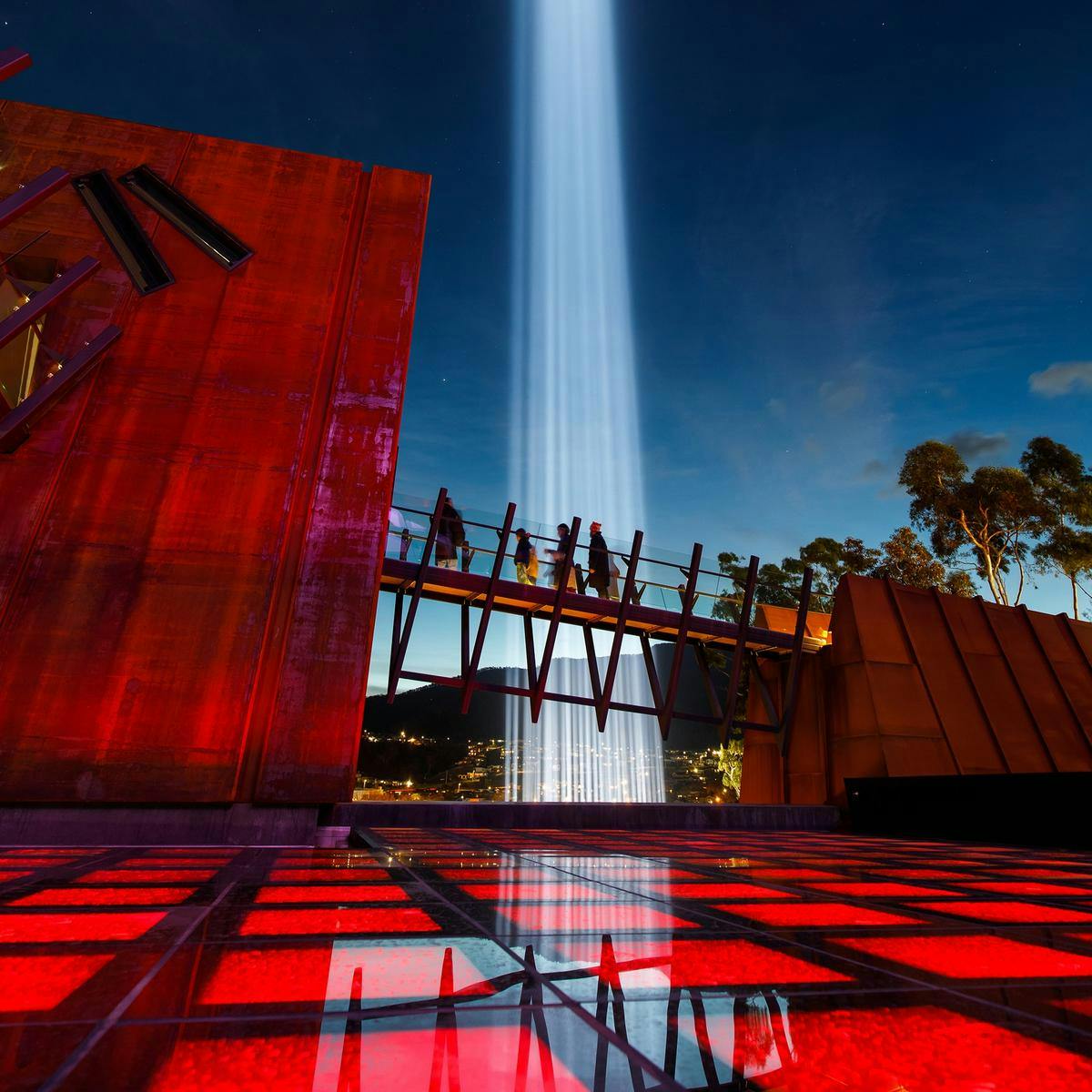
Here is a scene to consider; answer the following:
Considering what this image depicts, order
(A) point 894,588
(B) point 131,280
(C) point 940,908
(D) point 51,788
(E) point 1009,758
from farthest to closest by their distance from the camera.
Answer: (A) point 894,588 < (E) point 1009,758 < (B) point 131,280 < (D) point 51,788 < (C) point 940,908

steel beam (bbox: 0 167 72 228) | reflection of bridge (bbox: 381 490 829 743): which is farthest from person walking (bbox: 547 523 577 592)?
steel beam (bbox: 0 167 72 228)

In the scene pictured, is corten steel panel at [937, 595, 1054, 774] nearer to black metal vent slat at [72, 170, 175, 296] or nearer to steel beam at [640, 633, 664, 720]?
steel beam at [640, 633, 664, 720]

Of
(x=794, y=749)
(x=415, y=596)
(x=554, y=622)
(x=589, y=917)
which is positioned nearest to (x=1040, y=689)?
(x=794, y=749)

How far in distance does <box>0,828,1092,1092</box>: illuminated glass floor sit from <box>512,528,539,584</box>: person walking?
405 inches

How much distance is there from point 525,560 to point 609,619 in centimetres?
249

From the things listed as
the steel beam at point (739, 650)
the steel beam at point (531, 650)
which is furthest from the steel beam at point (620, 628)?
the steel beam at point (739, 650)

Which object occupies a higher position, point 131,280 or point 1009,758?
point 131,280

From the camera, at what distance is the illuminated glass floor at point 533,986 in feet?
3.97

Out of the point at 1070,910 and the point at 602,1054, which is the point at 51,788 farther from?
the point at 1070,910

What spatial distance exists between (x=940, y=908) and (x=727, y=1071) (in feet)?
8.47

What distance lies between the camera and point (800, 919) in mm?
2744

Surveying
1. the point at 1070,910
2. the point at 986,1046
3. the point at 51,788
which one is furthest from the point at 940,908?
the point at 51,788

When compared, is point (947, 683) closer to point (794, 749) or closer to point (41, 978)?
point (794, 749)

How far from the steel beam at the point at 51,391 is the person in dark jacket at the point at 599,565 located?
9706mm
